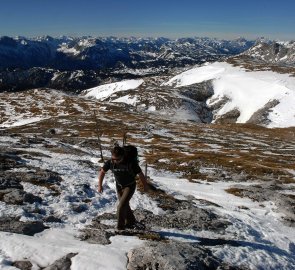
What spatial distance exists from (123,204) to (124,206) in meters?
0.23

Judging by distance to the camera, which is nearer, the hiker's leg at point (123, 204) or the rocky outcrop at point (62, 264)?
the rocky outcrop at point (62, 264)

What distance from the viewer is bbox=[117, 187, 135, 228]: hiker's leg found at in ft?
56.1

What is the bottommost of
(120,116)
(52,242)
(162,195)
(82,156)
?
(120,116)

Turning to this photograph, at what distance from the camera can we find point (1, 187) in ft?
81.8

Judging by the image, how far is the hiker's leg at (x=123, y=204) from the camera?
1709 cm

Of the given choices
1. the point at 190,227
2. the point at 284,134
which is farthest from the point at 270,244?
the point at 284,134

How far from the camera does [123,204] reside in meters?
17.2

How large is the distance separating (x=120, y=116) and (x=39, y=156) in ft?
380

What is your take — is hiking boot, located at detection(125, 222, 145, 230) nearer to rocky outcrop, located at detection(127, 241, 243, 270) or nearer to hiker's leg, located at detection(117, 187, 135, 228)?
hiker's leg, located at detection(117, 187, 135, 228)

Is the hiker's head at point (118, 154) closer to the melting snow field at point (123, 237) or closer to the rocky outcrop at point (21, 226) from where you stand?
the melting snow field at point (123, 237)

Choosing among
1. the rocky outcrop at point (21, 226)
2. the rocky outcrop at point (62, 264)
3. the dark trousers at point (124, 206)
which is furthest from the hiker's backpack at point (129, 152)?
the rocky outcrop at point (21, 226)

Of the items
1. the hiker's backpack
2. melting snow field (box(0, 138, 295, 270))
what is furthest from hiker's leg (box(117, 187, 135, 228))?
→ the hiker's backpack

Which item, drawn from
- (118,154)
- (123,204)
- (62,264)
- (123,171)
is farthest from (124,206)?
(62,264)

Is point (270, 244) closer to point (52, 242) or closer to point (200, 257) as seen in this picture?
point (200, 257)
